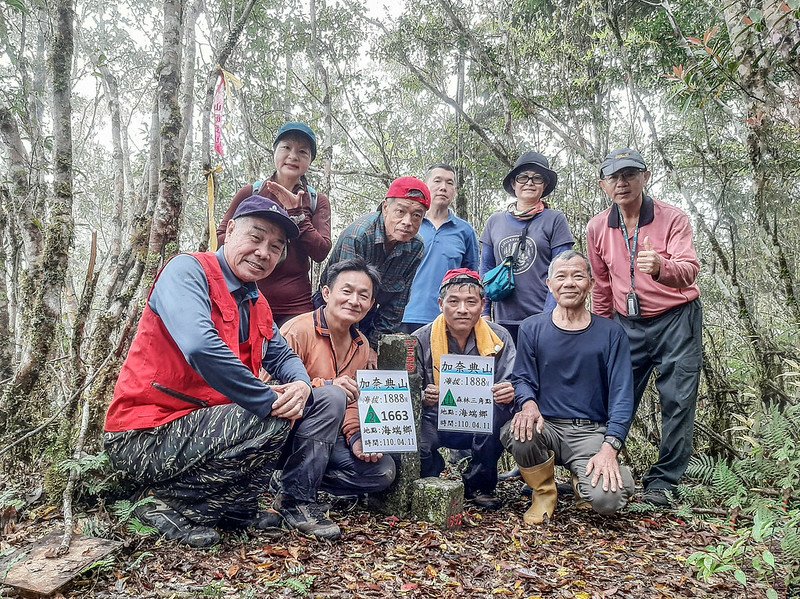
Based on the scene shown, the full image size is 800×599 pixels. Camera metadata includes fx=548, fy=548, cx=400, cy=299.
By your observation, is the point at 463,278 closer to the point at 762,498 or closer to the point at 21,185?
the point at 762,498

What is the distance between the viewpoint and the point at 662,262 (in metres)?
4.09

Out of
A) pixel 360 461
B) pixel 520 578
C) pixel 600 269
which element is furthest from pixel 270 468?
pixel 600 269

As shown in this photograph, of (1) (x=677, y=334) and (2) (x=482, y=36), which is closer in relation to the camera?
(1) (x=677, y=334)

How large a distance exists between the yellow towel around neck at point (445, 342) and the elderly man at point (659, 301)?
3.87 feet

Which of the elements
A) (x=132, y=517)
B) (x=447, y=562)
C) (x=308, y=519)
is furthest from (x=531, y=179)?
(x=132, y=517)

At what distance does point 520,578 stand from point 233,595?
1.57 metres

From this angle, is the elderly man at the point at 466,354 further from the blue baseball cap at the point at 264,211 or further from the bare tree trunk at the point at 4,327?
the bare tree trunk at the point at 4,327

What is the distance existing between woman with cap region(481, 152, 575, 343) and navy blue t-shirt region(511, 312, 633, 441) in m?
0.67

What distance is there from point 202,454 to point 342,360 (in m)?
1.30

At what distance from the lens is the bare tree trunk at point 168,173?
4383 mm

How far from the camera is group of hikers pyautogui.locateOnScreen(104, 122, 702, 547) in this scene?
323 centimetres

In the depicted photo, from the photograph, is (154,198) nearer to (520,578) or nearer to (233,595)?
(233,595)

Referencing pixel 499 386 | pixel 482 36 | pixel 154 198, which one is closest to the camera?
pixel 499 386

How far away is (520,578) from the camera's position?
3117mm
